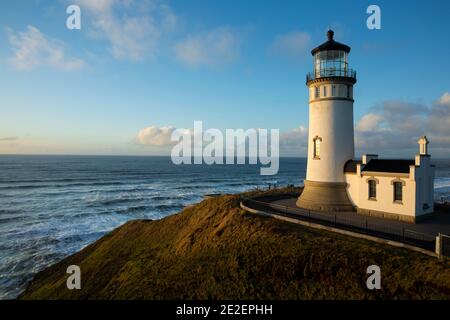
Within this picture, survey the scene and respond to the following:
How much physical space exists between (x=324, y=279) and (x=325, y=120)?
13.5 m

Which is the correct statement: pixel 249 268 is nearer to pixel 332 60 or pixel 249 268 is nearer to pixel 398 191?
pixel 398 191

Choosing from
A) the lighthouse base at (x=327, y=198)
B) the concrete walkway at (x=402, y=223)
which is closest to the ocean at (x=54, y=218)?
the concrete walkway at (x=402, y=223)

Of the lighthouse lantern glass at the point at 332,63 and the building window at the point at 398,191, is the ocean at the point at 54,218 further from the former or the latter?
the lighthouse lantern glass at the point at 332,63

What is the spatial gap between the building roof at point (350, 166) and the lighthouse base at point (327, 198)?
1.07 metres

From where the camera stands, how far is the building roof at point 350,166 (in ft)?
69.4

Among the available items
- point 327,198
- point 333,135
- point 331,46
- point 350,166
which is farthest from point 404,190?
point 331,46

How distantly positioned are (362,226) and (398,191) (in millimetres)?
4078

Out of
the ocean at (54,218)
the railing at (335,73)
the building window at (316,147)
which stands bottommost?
the ocean at (54,218)

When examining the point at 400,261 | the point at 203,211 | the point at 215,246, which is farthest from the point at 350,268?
the point at 203,211

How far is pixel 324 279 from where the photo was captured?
11305 mm

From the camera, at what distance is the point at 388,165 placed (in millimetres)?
19250

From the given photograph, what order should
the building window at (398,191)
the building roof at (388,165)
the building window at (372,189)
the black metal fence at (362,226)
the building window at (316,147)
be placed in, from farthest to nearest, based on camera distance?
the building window at (316,147) < the building window at (372,189) < the building roof at (388,165) < the building window at (398,191) < the black metal fence at (362,226)
